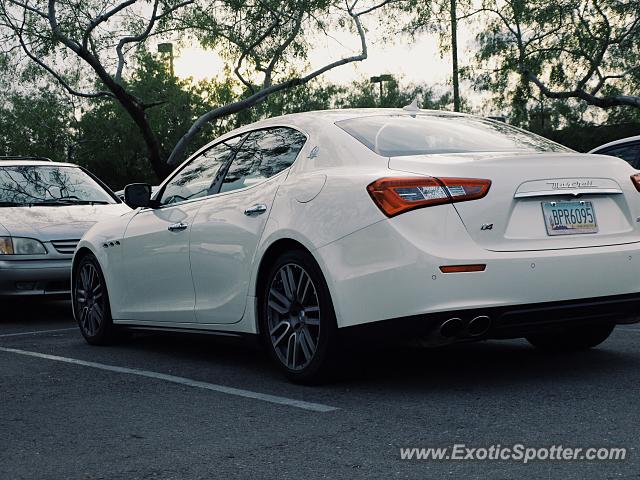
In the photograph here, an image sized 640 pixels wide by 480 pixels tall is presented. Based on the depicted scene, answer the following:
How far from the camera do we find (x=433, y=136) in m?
6.11

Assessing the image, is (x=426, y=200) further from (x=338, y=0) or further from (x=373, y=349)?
(x=338, y=0)

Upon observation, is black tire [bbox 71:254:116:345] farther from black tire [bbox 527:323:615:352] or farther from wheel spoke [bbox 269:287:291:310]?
black tire [bbox 527:323:615:352]

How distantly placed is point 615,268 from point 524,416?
115cm

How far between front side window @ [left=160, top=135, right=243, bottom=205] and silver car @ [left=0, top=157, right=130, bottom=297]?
3291mm

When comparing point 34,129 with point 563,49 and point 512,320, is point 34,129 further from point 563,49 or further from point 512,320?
point 512,320

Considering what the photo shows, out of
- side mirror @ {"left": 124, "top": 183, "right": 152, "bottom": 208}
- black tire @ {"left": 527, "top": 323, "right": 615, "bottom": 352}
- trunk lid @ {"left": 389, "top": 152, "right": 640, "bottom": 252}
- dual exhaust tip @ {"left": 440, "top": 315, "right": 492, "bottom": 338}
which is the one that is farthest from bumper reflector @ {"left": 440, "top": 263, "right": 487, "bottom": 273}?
side mirror @ {"left": 124, "top": 183, "right": 152, "bottom": 208}

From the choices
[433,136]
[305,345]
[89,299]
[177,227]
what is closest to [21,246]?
[89,299]

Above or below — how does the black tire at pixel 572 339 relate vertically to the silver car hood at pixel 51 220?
below

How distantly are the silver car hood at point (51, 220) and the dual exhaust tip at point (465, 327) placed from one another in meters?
6.17

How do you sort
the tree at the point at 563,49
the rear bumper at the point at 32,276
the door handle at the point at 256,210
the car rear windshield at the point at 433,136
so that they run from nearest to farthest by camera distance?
the car rear windshield at the point at 433,136
the door handle at the point at 256,210
the rear bumper at the point at 32,276
the tree at the point at 563,49

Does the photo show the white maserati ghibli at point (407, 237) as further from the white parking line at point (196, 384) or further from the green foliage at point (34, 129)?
the green foliage at point (34, 129)

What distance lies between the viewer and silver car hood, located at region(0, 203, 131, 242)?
1061 cm

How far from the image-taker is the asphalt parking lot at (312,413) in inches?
164

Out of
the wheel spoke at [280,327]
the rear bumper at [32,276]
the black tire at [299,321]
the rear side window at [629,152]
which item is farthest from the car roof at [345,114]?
the rear side window at [629,152]
